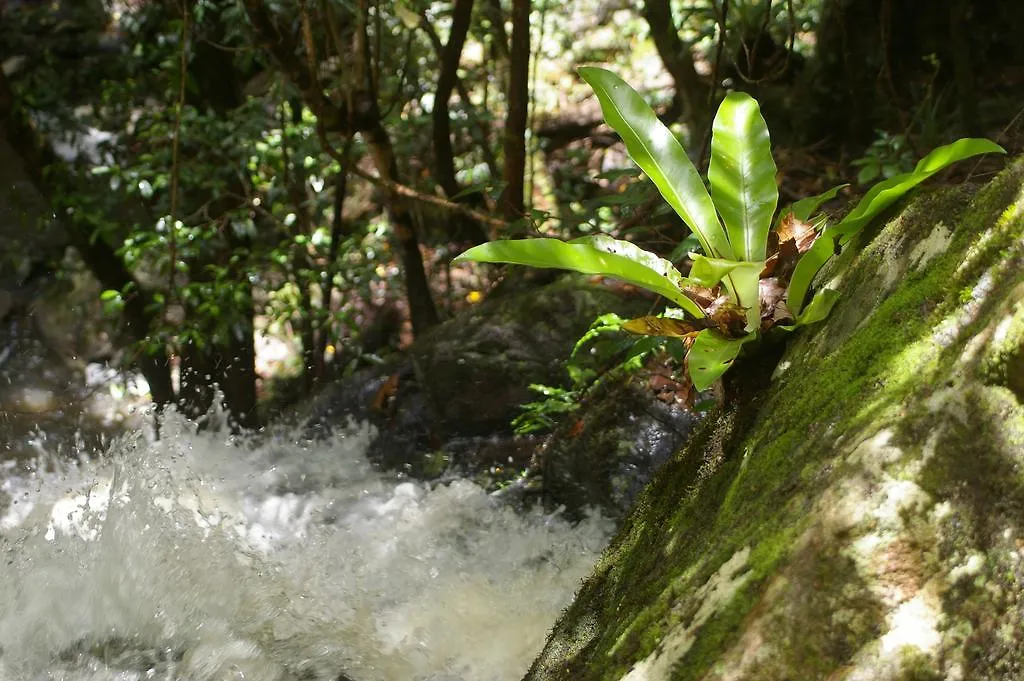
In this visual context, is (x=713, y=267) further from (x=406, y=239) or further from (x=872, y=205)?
(x=406, y=239)

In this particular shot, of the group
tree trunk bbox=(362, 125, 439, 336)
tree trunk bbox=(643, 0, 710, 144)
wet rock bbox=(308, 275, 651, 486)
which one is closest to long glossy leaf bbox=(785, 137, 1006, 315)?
wet rock bbox=(308, 275, 651, 486)

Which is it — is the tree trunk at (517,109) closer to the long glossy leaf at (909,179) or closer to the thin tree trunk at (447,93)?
the thin tree trunk at (447,93)

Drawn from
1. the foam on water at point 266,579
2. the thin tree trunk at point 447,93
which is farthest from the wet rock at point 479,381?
the thin tree trunk at point 447,93

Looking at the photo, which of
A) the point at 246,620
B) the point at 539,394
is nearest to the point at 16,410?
the point at 539,394

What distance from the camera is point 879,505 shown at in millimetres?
976

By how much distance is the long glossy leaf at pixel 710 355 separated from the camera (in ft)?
5.06

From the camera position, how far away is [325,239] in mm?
5055

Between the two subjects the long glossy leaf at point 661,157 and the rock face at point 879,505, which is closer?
the rock face at point 879,505

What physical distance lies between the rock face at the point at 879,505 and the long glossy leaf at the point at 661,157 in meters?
0.32

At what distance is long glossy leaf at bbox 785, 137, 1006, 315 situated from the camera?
1.51 meters

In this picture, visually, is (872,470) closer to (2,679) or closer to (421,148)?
(2,679)

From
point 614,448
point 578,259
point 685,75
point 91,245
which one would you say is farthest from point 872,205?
point 91,245

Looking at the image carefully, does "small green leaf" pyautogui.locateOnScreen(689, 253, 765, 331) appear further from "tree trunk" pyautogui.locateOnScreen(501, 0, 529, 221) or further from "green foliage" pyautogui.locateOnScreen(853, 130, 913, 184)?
"tree trunk" pyautogui.locateOnScreen(501, 0, 529, 221)

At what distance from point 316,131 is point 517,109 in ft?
3.65
